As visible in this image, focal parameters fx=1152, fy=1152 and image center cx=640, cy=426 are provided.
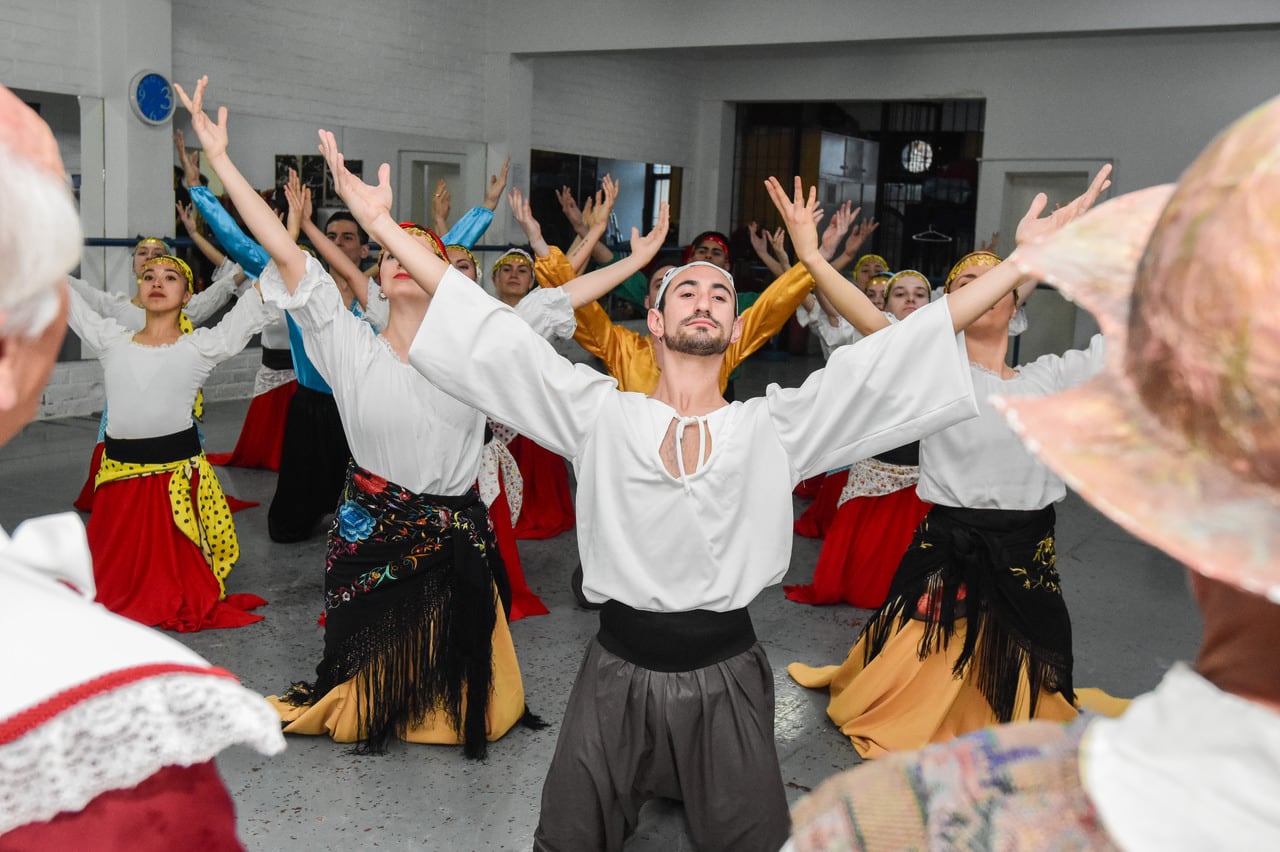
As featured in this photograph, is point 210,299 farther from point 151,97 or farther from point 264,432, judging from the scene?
point 151,97

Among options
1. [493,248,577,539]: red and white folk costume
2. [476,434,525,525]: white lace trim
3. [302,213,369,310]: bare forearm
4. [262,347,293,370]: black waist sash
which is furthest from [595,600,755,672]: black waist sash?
[262,347,293,370]: black waist sash

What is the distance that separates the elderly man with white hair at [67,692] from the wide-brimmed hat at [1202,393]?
1.72 ft

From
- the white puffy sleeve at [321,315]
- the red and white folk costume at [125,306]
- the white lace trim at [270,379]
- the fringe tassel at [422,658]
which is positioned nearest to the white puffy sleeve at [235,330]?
the red and white folk costume at [125,306]

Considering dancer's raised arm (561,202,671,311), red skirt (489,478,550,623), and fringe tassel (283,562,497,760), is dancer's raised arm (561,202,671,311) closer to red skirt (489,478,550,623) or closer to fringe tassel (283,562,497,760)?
red skirt (489,478,550,623)

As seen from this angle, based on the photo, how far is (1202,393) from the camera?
0.55 meters

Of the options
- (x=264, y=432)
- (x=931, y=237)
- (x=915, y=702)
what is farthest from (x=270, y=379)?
(x=931, y=237)

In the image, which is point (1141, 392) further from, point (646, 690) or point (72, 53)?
point (72, 53)

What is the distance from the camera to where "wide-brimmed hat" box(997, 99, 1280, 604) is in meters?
0.52

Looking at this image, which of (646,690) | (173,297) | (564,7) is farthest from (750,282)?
(646,690)

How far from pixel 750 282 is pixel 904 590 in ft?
31.2

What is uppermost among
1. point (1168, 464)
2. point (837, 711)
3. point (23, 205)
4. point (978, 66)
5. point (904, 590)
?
point (978, 66)

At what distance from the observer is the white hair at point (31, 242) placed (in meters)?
0.62

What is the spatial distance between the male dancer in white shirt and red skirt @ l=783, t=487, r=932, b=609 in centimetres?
223

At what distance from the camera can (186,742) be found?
71 centimetres
